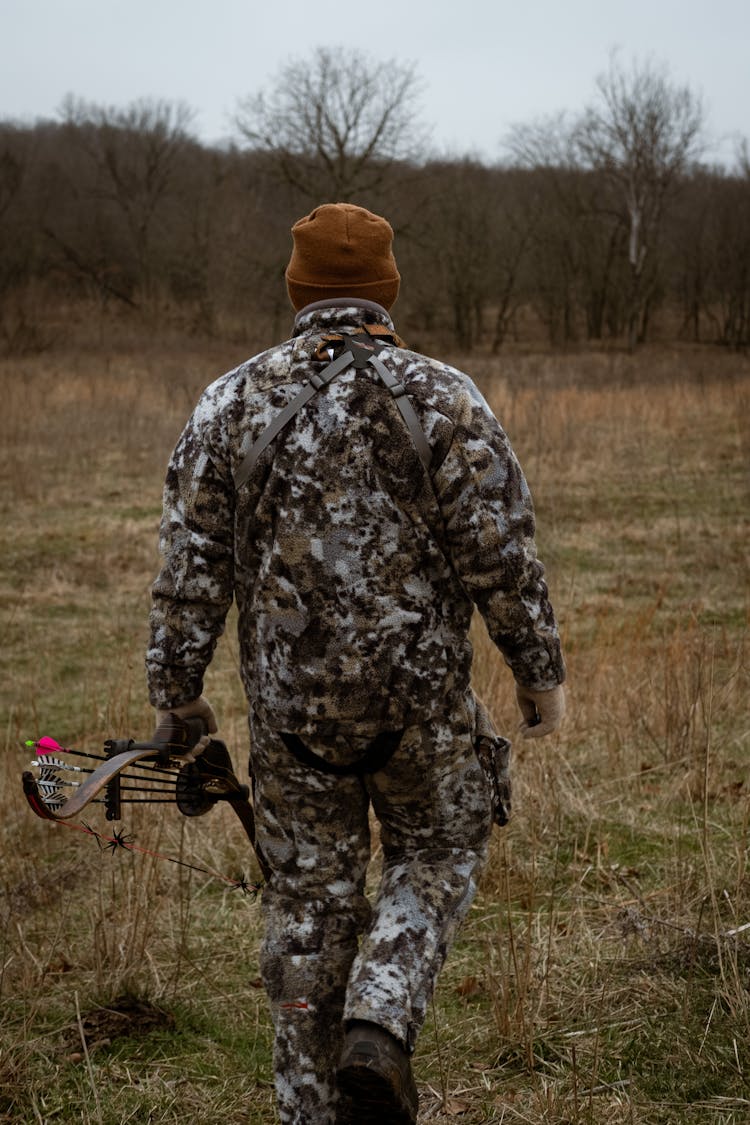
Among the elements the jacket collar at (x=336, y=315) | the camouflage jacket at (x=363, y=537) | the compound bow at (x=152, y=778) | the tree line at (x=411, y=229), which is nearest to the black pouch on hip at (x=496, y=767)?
the camouflage jacket at (x=363, y=537)

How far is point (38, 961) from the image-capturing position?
3006 mm

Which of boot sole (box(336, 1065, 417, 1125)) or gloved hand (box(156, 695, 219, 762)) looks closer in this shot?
boot sole (box(336, 1065, 417, 1125))

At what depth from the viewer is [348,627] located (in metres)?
2.09

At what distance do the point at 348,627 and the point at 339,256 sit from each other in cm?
77

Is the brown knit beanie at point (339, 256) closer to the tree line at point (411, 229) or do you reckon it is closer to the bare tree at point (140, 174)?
the tree line at point (411, 229)

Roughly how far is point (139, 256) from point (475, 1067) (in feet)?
151

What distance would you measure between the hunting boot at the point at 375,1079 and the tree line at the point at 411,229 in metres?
27.6

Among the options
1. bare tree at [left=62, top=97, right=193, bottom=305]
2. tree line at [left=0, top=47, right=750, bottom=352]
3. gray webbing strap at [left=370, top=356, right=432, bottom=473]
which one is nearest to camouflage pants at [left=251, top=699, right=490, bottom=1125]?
gray webbing strap at [left=370, top=356, right=432, bottom=473]

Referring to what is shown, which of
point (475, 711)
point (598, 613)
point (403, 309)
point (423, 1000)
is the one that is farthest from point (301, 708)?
point (403, 309)

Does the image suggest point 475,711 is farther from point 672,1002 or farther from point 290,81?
point 290,81

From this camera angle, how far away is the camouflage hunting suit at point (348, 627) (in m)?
2.09

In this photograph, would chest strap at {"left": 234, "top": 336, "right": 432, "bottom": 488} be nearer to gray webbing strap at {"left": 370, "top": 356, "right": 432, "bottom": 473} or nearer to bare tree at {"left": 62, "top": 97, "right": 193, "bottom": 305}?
gray webbing strap at {"left": 370, "top": 356, "right": 432, "bottom": 473}

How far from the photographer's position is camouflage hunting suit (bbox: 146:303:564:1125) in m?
2.09

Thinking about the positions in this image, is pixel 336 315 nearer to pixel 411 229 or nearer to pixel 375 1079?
pixel 375 1079
